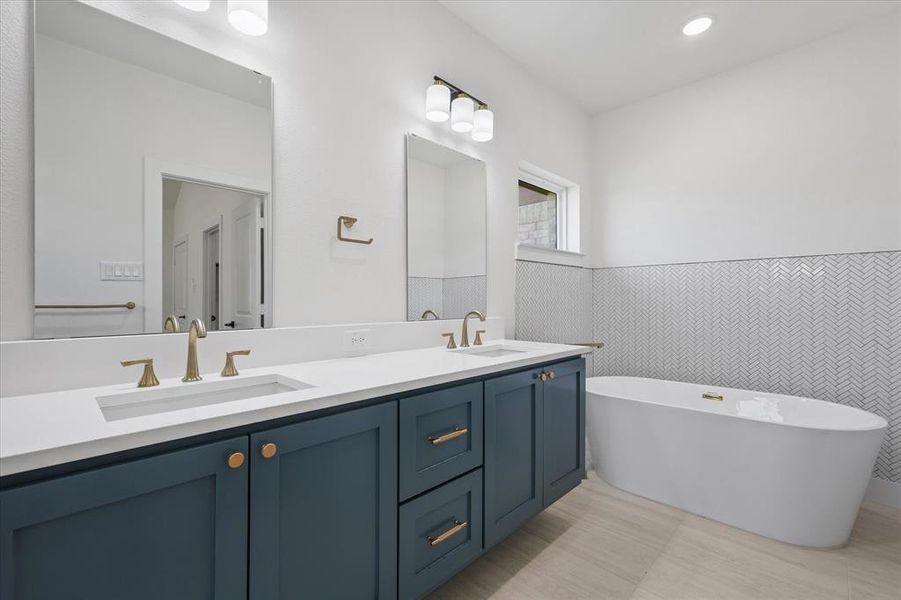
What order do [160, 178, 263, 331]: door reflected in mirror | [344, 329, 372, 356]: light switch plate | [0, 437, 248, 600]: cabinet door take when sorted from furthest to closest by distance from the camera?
1. [344, 329, 372, 356]: light switch plate
2. [160, 178, 263, 331]: door reflected in mirror
3. [0, 437, 248, 600]: cabinet door

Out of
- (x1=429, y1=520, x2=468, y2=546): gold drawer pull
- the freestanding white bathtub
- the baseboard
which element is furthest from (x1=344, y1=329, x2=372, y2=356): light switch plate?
the baseboard

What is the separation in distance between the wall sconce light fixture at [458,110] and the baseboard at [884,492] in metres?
2.99

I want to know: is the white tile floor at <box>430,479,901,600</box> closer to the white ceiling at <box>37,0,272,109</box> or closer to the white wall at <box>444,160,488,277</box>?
the white wall at <box>444,160,488,277</box>

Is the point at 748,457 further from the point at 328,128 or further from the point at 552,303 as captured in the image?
the point at 328,128

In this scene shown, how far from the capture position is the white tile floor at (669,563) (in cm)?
165

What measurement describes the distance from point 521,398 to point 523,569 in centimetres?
74

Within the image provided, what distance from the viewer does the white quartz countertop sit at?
722 mm

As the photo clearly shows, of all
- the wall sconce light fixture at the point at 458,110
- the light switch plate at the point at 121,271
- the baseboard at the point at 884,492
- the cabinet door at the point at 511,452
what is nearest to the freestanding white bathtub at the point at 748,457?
the baseboard at the point at 884,492

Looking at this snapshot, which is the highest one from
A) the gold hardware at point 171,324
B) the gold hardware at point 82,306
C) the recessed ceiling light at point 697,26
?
the recessed ceiling light at point 697,26

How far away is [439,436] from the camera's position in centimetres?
139

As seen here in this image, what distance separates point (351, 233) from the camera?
1852mm

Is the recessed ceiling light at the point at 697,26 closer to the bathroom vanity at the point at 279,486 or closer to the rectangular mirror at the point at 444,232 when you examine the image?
the rectangular mirror at the point at 444,232

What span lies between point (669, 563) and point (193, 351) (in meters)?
2.10

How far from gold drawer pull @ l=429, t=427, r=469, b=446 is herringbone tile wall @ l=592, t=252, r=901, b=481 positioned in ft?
7.59
